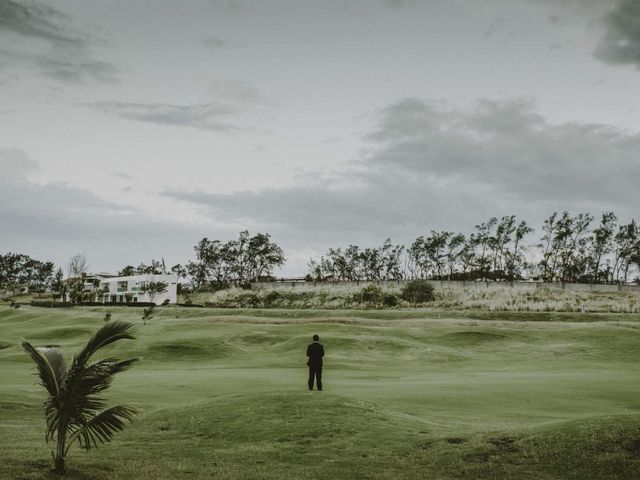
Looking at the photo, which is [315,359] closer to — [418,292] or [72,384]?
[72,384]

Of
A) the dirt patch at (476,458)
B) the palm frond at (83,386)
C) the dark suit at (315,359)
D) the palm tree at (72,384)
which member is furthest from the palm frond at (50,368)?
the dark suit at (315,359)

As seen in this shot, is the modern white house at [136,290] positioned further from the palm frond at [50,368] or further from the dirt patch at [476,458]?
the dirt patch at [476,458]

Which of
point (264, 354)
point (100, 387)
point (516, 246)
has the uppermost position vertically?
point (516, 246)

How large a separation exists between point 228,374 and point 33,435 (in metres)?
18.3

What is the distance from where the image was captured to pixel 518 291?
10131cm

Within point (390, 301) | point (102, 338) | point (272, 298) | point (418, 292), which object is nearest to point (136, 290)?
point (272, 298)

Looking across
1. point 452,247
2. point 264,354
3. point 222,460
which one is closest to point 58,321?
Result: point 264,354

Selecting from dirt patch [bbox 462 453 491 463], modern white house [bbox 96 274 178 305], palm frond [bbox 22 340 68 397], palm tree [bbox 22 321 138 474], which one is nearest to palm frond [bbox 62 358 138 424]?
palm tree [bbox 22 321 138 474]

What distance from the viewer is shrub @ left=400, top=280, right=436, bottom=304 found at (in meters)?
102

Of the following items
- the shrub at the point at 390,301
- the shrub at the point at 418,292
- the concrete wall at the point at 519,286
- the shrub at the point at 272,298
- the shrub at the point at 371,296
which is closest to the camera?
the shrub at the point at 390,301

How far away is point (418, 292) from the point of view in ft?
338

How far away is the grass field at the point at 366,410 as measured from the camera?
14.0 metres

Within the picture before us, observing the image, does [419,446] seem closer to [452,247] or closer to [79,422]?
[79,422]

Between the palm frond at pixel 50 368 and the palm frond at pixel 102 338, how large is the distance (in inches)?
13.9
